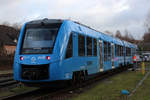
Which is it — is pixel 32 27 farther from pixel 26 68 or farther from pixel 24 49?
pixel 26 68

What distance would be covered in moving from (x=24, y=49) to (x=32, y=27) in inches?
44.5

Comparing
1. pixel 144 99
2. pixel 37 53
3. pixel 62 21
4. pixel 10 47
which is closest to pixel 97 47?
pixel 62 21

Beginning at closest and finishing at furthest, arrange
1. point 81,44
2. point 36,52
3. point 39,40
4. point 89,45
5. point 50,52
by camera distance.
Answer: point 50,52 → point 36,52 → point 39,40 → point 81,44 → point 89,45

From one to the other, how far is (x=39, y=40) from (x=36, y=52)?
0.62 m

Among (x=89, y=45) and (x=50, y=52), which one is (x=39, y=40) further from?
(x=89, y=45)

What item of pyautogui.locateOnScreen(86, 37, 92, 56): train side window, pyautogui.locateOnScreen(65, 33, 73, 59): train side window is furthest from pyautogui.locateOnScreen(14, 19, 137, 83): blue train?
pyautogui.locateOnScreen(86, 37, 92, 56): train side window

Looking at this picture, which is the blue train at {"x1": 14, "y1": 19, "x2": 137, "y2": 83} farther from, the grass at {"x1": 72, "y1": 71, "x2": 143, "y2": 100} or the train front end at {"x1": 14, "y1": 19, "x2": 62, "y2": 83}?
the grass at {"x1": 72, "y1": 71, "x2": 143, "y2": 100}

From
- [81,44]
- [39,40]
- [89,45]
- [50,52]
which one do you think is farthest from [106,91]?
[39,40]

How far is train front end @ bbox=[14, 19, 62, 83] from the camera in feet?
27.3

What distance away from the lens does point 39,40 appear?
356 inches

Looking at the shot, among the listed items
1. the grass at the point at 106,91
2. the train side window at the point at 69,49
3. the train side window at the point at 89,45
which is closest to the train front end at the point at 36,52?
the train side window at the point at 69,49

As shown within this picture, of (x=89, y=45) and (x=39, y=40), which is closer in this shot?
(x=39, y=40)

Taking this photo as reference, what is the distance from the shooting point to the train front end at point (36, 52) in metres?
8.34

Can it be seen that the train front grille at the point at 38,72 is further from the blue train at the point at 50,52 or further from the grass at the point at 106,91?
the grass at the point at 106,91
